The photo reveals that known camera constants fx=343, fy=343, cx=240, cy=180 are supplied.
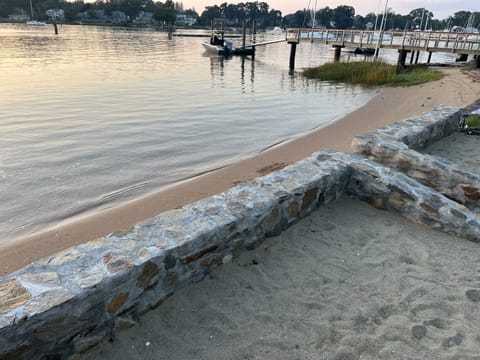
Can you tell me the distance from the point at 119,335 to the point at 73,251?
0.74 meters

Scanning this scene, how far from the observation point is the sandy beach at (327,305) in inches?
103

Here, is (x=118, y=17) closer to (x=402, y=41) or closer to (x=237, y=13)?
(x=237, y=13)

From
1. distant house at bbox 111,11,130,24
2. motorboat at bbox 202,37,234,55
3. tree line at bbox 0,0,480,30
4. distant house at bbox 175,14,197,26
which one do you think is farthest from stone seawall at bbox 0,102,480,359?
distant house at bbox 175,14,197,26

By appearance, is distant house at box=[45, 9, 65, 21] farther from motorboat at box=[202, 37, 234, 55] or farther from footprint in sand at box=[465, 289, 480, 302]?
footprint in sand at box=[465, 289, 480, 302]

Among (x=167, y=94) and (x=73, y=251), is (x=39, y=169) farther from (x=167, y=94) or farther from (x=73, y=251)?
(x=167, y=94)

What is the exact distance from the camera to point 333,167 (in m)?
4.68

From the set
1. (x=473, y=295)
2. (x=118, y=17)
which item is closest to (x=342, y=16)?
(x=118, y=17)

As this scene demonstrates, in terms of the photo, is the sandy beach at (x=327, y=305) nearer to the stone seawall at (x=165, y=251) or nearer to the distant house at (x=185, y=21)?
the stone seawall at (x=165, y=251)

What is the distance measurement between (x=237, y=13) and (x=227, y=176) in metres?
169

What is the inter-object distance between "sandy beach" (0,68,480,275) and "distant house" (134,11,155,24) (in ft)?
423

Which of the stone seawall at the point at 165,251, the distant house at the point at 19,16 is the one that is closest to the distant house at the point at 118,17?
the distant house at the point at 19,16

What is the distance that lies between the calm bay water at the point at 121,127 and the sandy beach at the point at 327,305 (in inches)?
144

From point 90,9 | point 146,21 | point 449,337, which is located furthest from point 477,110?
point 90,9

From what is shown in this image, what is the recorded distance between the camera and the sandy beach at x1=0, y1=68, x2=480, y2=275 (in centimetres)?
477
